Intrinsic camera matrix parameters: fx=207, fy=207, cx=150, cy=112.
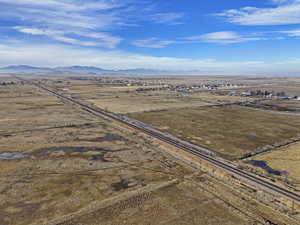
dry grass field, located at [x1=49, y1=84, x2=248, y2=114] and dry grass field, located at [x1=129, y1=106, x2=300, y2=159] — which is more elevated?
dry grass field, located at [x1=49, y1=84, x2=248, y2=114]

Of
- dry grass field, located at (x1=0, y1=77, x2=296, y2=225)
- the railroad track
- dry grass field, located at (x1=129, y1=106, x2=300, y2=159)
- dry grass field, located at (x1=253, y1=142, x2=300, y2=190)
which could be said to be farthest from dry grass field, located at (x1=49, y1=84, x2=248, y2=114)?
dry grass field, located at (x1=253, y1=142, x2=300, y2=190)

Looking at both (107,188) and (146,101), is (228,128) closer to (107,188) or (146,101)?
(107,188)

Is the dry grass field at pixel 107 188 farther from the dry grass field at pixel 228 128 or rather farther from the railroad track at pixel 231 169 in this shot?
the dry grass field at pixel 228 128

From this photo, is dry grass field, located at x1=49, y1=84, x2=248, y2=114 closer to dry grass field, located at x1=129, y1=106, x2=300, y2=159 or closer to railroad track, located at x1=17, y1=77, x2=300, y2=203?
dry grass field, located at x1=129, y1=106, x2=300, y2=159

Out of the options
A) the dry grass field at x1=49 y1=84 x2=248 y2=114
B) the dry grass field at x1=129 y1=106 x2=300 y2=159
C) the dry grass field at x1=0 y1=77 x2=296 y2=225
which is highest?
the dry grass field at x1=49 y1=84 x2=248 y2=114

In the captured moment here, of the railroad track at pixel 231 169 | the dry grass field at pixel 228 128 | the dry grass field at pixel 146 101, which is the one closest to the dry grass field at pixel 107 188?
the railroad track at pixel 231 169

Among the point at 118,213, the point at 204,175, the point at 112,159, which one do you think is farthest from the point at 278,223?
the point at 112,159

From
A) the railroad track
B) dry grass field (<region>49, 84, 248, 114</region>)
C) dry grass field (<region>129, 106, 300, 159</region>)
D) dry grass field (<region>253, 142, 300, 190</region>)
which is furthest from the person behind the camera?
dry grass field (<region>49, 84, 248, 114</region>)

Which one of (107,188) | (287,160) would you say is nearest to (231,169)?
(287,160)

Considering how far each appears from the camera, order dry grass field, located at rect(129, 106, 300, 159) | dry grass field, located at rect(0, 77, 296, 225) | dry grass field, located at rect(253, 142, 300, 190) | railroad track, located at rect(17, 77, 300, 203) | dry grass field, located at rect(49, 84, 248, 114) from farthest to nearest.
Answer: dry grass field, located at rect(49, 84, 248, 114) < dry grass field, located at rect(129, 106, 300, 159) < dry grass field, located at rect(253, 142, 300, 190) < railroad track, located at rect(17, 77, 300, 203) < dry grass field, located at rect(0, 77, 296, 225)
